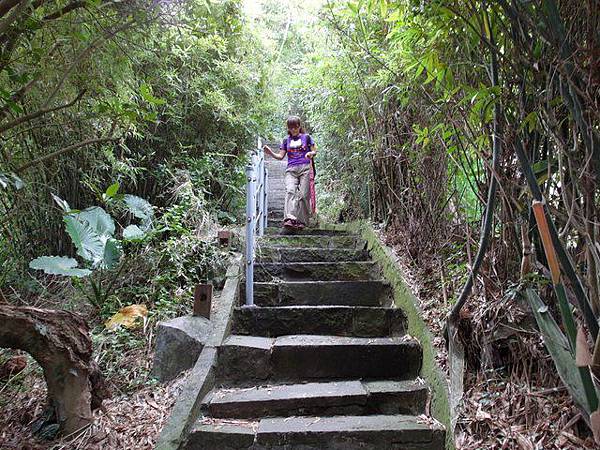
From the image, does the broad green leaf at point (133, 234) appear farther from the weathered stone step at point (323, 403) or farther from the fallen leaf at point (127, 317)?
the weathered stone step at point (323, 403)

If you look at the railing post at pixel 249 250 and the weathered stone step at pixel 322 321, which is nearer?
the weathered stone step at pixel 322 321

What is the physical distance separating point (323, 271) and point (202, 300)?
126 cm

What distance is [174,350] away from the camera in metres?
2.94

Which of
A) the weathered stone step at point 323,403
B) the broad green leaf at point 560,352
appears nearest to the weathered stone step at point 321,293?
the weathered stone step at point 323,403

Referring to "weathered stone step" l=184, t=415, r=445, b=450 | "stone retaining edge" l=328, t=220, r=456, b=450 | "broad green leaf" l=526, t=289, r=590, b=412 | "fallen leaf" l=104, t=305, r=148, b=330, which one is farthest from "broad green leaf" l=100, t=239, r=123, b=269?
"broad green leaf" l=526, t=289, r=590, b=412

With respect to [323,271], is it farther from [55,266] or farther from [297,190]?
[55,266]

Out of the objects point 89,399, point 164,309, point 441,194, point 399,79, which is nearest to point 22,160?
point 164,309

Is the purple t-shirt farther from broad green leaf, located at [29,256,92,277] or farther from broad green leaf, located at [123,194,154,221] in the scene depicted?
broad green leaf, located at [29,256,92,277]

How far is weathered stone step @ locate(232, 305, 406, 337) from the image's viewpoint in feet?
10.6

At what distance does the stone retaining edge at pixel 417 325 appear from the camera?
7.60 ft

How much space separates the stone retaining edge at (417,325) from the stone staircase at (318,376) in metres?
0.07

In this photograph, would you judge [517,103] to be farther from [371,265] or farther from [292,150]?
[292,150]

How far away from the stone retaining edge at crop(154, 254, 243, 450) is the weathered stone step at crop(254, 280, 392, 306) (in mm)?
270

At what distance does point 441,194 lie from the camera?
3.14 meters
